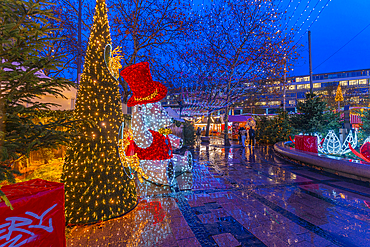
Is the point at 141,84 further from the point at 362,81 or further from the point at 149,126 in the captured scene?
the point at 362,81

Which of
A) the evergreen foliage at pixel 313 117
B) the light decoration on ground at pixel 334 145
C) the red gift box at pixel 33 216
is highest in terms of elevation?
the evergreen foliage at pixel 313 117

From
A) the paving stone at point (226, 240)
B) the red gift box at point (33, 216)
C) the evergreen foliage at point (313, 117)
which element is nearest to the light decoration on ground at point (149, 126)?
the paving stone at point (226, 240)

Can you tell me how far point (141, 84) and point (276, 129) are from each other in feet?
48.9

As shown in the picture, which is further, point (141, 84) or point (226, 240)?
point (141, 84)

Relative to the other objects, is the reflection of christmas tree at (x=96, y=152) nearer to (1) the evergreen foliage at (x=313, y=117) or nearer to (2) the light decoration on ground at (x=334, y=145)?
(2) the light decoration on ground at (x=334, y=145)

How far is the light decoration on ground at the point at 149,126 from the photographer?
4.25 metres

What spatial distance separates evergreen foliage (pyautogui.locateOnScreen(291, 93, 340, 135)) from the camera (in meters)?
10.2

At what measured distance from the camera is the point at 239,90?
587 inches

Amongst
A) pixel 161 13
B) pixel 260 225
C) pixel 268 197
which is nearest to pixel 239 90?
pixel 161 13

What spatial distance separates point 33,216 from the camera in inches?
63.8

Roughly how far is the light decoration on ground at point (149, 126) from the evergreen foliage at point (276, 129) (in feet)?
45.0

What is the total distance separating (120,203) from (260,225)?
261cm

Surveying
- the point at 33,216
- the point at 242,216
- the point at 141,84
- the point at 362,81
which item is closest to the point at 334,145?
the point at 242,216

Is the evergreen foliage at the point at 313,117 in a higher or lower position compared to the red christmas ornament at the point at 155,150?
higher
